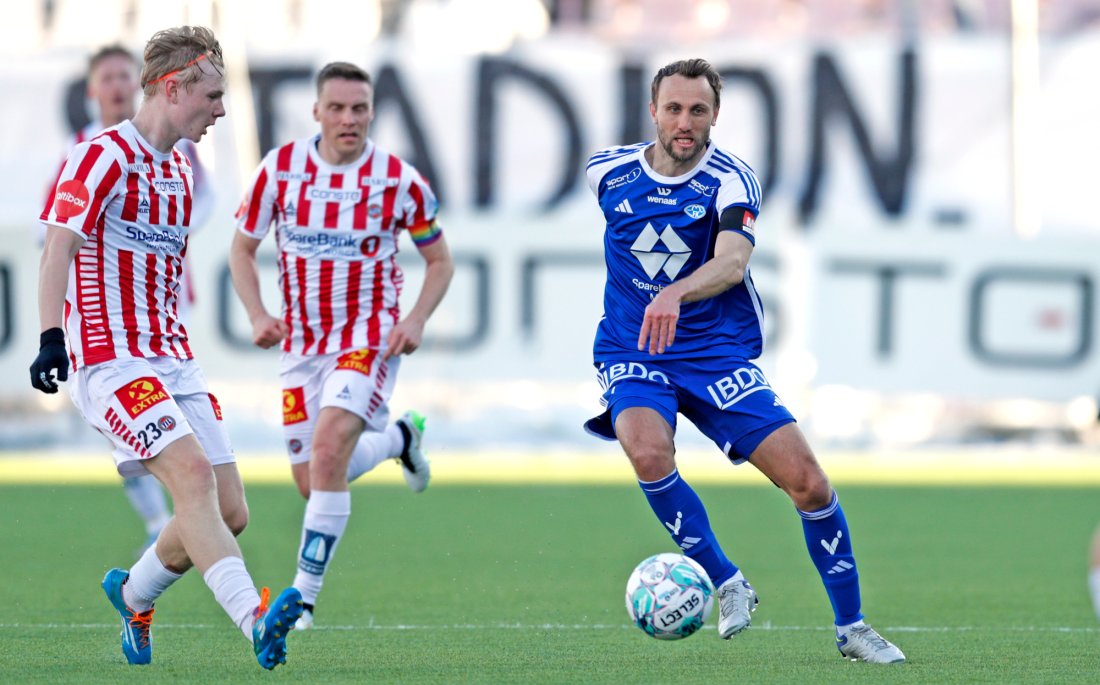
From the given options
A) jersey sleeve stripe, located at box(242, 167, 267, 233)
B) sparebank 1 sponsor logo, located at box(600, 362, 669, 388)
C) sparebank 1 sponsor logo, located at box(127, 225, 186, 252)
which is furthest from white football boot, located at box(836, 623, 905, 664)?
jersey sleeve stripe, located at box(242, 167, 267, 233)

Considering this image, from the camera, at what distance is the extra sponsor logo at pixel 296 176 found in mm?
8117

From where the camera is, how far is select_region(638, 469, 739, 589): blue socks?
654cm

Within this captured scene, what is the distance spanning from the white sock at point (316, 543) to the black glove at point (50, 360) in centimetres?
234

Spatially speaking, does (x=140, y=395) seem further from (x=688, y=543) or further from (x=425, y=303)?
(x=425, y=303)

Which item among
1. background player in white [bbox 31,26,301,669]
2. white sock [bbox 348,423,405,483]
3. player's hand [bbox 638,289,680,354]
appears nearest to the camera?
background player in white [bbox 31,26,301,669]

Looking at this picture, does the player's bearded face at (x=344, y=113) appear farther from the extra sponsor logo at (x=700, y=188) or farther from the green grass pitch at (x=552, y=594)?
the green grass pitch at (x=552, y=594)

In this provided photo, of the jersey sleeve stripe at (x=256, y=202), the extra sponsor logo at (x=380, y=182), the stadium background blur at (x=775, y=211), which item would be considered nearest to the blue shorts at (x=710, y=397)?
the extra sponsor logo at (x=380, y=182)

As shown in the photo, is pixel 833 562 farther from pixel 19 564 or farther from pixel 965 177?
pixel 965 177

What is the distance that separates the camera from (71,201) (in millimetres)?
5816

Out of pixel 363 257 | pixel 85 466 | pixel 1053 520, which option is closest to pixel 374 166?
pixel 363 257

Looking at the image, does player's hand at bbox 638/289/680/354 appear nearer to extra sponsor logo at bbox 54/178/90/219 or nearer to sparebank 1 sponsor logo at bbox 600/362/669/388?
sparebank 1 sponsor logo at bbox 600/362/669/388

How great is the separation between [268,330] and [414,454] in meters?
1.51

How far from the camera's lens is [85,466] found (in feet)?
62.7

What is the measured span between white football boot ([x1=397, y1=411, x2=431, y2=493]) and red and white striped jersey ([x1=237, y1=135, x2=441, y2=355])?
98 centimetres
